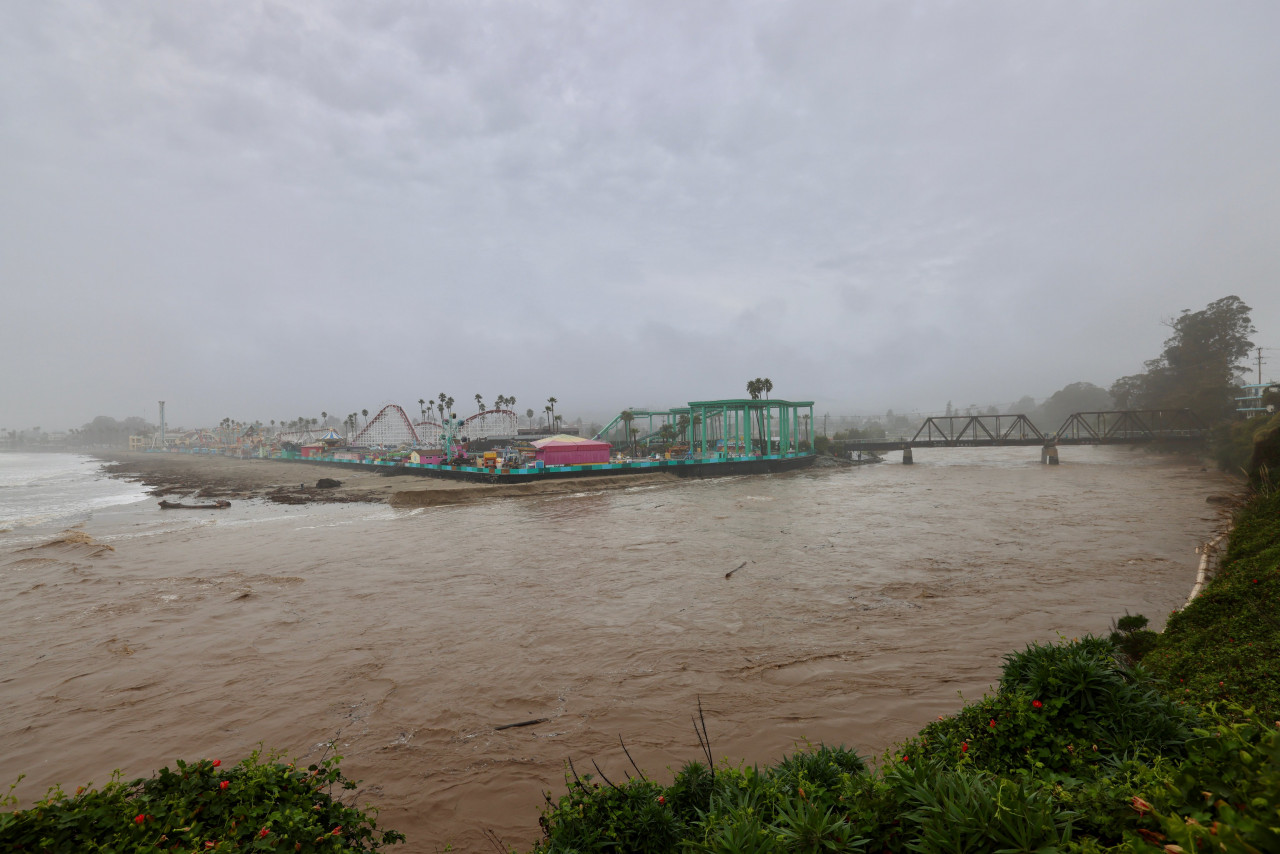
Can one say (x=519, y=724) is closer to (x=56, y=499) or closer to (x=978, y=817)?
(x=978, y=817)

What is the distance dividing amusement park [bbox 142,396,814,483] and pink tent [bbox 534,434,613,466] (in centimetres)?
10

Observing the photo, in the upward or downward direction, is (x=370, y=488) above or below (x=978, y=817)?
below

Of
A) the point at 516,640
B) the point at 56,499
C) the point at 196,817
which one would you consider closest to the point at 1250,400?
the point at 516,640

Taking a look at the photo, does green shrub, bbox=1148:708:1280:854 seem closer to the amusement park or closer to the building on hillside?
the amusement park

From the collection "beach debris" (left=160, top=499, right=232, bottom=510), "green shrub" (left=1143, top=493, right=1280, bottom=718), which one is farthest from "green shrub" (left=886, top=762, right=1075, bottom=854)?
"beach debris" (left=160, top=499, right=232, bottom=510)

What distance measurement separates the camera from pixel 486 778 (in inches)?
255

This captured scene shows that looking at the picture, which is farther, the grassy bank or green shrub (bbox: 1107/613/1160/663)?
green shrub (bbox: 1107/613/1160/663)

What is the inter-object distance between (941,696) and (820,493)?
3449 centimetres

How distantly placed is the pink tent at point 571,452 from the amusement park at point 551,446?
101mm

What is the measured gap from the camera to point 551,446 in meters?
54.0

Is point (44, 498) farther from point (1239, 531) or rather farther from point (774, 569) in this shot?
point (1239, 531)

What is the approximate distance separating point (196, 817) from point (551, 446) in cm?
5144

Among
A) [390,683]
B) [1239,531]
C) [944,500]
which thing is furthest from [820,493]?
[390,683]

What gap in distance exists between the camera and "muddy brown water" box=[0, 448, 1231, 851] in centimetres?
707
